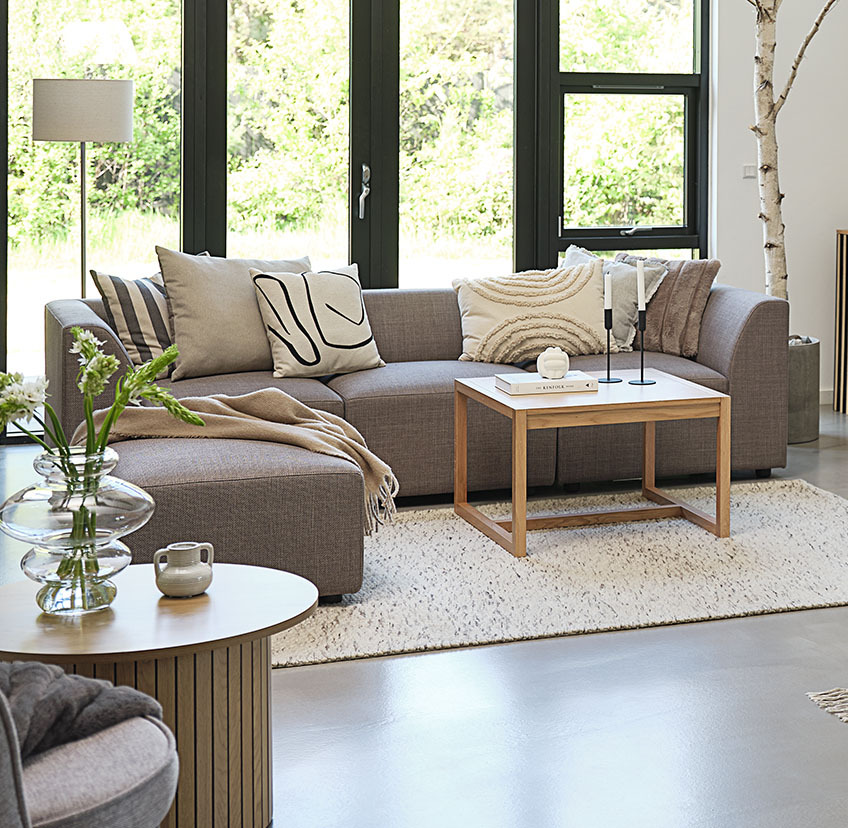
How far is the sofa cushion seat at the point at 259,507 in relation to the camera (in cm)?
326

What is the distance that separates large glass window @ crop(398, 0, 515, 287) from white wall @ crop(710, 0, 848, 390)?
1075 mm

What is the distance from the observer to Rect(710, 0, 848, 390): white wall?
616 centimetres

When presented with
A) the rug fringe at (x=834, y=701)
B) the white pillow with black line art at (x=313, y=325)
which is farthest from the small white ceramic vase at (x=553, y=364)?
the rug fringe at (x=834, y=701)

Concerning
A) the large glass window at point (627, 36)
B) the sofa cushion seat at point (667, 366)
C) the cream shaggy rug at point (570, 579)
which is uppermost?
the large glass window at point (627, 36)

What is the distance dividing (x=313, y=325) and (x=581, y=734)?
2437mm

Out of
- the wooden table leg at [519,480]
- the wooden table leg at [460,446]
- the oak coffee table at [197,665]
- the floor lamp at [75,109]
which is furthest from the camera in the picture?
the floor lamp at [75,109]

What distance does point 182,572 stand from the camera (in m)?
2.27

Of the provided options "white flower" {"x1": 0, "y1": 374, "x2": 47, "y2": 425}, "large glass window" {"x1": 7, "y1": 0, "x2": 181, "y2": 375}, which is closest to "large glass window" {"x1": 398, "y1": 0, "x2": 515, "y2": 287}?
"large glass window" {"x1": 7, "y1": 0, "x2": 181, "y2": 375}

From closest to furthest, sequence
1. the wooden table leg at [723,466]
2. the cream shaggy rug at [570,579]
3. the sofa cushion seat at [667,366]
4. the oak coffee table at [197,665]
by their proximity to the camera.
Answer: the oak coffee table at [197,665], the cream shaggy rug at [570,579], the wooden table leg at [723,466], the sofa cushion seat at [667,366]

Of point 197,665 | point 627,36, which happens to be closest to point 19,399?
point 197,665

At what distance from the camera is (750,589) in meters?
3.55

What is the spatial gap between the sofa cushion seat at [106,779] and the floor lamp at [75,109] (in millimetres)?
3667

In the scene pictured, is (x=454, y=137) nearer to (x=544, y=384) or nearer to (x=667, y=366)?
(x=667, y=366)

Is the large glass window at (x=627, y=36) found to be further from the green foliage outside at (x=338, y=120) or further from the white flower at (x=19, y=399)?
the white flower at (x=19, y=399)
